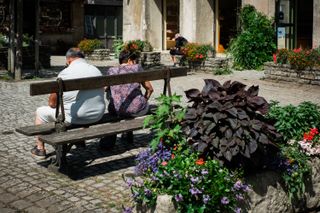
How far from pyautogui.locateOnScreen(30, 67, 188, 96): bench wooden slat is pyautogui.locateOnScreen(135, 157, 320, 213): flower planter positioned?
2186 millimetres

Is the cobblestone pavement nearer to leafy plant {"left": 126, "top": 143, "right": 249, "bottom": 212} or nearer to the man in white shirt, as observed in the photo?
the man in white shirt

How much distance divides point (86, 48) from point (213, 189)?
2113cm

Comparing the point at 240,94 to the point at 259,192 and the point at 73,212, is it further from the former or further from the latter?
the point at 73,212

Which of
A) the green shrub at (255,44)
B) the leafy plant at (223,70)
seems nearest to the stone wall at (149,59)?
the green shrub at (255,44)

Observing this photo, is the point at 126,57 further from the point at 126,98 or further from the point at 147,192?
the point at 147,192

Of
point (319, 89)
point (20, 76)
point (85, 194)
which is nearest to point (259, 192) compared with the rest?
point (85, 194)

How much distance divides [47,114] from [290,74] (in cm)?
887

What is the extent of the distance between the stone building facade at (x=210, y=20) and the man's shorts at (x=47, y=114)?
1169cm

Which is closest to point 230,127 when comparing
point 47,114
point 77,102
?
point 77,102

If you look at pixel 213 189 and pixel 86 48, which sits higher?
pixel 86 48

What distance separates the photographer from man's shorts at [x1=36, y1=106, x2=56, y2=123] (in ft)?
22.2

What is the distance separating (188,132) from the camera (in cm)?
469

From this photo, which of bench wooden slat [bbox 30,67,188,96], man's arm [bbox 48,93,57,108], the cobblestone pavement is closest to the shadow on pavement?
the cobblestone pavement

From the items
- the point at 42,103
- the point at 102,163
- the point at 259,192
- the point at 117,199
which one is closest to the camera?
the point at 259,192
